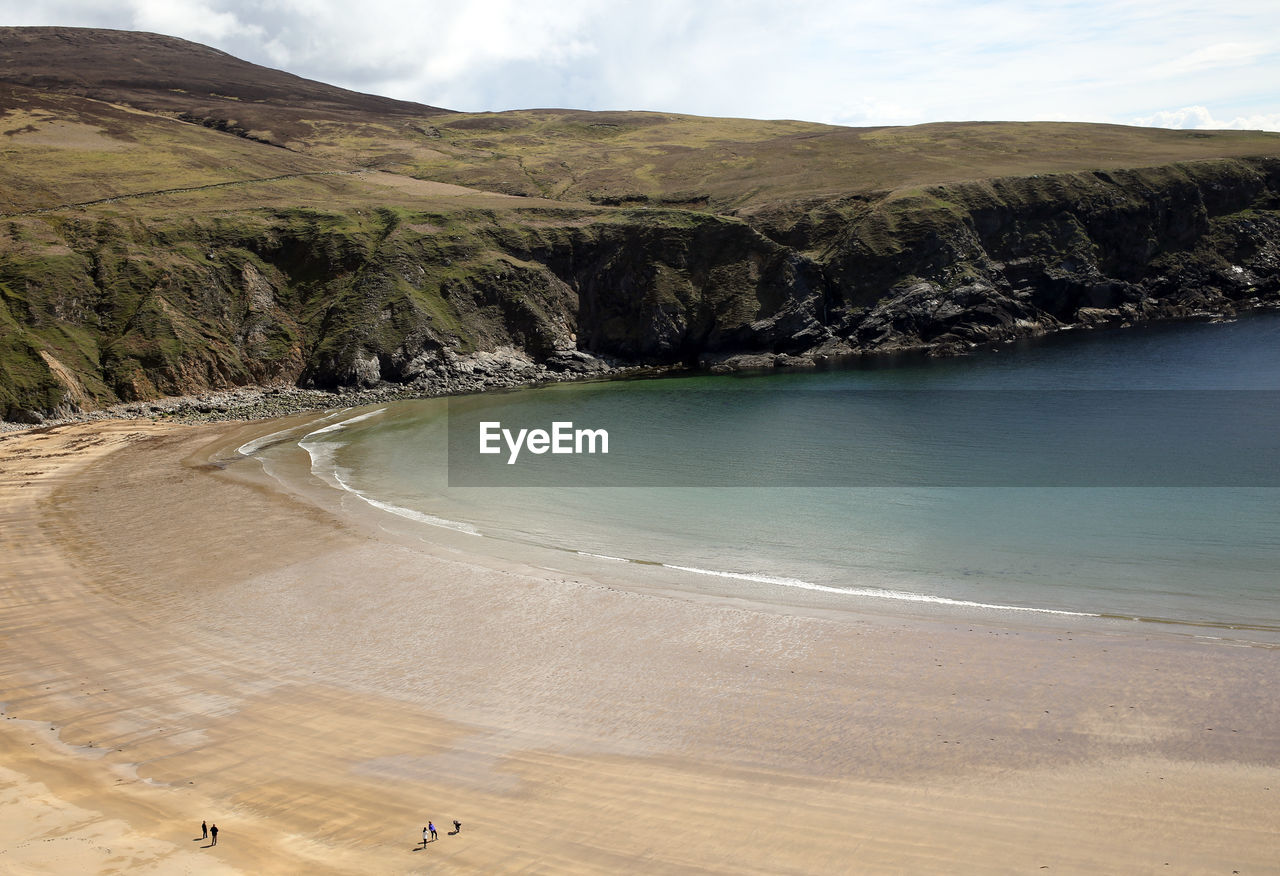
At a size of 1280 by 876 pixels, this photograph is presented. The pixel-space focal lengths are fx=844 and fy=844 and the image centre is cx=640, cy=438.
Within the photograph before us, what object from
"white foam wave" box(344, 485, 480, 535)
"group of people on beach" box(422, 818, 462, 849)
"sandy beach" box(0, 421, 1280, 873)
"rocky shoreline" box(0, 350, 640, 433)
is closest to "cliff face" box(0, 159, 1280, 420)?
"rocky shoreline" box(0, 350, 640, 433)

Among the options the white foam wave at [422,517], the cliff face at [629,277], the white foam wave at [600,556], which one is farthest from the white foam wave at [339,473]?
the cliff face at [629,277]

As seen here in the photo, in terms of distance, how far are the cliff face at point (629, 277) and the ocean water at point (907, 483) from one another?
607 inches

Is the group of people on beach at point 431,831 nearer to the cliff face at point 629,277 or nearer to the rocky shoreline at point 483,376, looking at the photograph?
the rocky shoreline at point 483,376

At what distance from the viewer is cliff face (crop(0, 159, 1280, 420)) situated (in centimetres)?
7388

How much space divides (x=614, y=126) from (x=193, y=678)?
164990mm

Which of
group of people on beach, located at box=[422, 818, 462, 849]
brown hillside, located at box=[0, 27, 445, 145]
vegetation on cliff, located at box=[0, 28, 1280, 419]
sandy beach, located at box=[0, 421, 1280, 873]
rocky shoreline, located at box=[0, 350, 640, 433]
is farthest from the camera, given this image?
brown hillside, located at box=[0, 27, 445, 145]

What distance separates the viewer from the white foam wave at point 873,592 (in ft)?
77.5

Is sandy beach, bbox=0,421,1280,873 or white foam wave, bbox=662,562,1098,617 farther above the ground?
white foam wave, bbox=662,562,1098,617

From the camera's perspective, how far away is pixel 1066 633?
2189 centimetres

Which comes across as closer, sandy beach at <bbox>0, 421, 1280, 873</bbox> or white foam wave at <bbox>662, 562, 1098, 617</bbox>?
sandy beach at <bbox>0, 421, 1280, 873</bbox>

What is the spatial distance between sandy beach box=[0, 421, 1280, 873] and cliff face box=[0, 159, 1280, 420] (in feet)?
168

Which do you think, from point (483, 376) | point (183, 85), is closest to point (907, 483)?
point (483, 376)

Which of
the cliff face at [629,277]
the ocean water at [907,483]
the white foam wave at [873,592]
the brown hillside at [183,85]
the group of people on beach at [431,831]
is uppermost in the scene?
the brown hillside at [183,85]

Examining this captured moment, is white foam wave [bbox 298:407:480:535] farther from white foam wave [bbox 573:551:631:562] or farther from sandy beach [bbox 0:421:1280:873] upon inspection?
sandy beach [bbox 0:421:1280:873]
